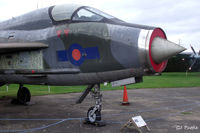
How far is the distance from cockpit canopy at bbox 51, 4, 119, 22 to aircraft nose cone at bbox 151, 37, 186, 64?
65.7 inches

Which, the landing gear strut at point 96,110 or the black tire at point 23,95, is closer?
the landing gear strut at point 96,110

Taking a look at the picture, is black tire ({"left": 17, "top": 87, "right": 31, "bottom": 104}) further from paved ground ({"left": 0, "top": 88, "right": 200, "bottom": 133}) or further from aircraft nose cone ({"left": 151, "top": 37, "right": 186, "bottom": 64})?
aircraft nose cone ({"left": 151, "top": 37, "right": 186, "bottom": 64})

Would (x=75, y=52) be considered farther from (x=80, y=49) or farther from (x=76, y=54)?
(x=80, y=49)

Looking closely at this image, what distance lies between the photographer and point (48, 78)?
19.8ft

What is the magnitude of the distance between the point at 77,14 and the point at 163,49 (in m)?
2.54

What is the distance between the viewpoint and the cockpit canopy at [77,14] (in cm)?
563


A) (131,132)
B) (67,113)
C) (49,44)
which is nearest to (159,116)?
(131,132)

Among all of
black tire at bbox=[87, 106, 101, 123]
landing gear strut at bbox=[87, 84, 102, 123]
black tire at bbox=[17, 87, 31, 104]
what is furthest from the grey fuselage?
black tire at bbox=[17, 87, 31, 104]

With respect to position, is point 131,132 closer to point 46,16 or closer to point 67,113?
point 67,113

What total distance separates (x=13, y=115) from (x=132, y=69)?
5.47 metres

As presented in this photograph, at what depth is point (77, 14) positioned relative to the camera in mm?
5793

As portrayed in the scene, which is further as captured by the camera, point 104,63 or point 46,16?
point 46,16

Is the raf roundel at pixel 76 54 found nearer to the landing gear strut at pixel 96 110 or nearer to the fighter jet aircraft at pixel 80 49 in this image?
the fighter jet aircraft at pixel 80 49

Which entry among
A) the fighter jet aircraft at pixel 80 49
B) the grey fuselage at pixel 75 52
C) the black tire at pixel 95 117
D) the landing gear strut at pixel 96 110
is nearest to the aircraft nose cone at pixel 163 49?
the fighter jet aircraft at pixel 80 49
